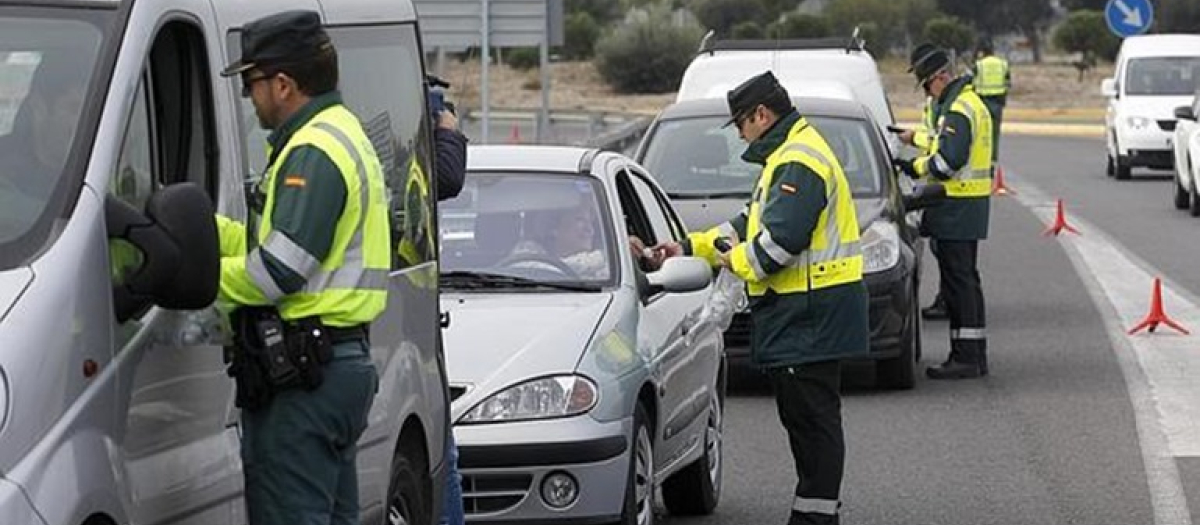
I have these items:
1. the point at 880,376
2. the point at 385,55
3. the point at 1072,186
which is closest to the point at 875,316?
the point at 880,376

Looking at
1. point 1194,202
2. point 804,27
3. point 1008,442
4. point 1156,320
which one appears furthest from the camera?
point 804,27

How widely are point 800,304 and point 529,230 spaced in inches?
55.8

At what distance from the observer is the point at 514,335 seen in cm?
954

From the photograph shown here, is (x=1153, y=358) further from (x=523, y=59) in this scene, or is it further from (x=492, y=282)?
(x=523, y=59)

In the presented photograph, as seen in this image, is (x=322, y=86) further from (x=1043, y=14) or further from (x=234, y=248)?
(x=1043, y=14)

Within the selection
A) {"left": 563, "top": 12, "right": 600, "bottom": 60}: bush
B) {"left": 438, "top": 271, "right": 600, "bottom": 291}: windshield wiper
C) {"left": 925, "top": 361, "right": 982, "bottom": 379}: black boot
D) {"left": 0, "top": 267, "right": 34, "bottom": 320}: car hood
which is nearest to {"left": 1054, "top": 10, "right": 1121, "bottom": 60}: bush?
{"left": 563, "top": 12, "right": 600, "bottom": 60}: bush

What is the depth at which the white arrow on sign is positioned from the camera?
4575 cm

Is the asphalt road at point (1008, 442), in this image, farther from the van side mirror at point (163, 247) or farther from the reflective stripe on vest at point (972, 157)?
the van side mirror at point (163, 247)

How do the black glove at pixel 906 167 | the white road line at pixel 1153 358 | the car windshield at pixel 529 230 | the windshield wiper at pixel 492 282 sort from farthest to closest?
the black glove at pixel 906 167
the white road line at pixel 1153 358
the car windshield at pixel 529 230
the windshield wiper at pixel 492 282

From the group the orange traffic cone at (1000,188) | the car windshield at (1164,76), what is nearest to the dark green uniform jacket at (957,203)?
the orange traffic cone at (1000,188)

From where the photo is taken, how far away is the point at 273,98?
20.7 feet

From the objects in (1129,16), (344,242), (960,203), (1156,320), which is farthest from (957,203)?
(1129,16)

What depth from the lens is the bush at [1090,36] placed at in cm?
8025

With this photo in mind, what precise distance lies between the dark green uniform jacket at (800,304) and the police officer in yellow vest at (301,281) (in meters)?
3.31
